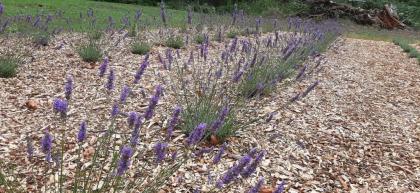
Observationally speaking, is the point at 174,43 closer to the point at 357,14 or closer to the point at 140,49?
the point at 140,49

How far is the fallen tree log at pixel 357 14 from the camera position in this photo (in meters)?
Result: 19.2

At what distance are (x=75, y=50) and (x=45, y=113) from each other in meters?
2.45

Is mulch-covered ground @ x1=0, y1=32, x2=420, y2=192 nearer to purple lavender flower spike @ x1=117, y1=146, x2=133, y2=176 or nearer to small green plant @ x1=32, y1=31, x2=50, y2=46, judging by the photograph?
small green plant @ x1=32, y1=31, x2=50, y2=46

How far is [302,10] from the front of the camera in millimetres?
20188

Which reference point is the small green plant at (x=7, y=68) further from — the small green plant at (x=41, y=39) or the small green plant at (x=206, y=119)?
the small green plant at (x=206, y=119)

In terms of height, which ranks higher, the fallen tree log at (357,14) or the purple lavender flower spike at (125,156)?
the purple lavender flower spike at (125,156)

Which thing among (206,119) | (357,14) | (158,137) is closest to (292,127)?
(206,119)

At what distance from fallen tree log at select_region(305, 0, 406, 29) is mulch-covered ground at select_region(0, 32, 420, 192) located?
47.3ft

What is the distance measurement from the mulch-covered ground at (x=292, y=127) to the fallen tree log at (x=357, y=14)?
1443 centimetres

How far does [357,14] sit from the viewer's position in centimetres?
1988

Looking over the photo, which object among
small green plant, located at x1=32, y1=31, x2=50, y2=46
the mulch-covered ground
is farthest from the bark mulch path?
small green plant, located at x1=32, y1=31, x2=50, y2=46

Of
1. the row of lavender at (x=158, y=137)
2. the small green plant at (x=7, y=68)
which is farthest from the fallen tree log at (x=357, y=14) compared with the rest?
the small green plant at (x=7, y=68)

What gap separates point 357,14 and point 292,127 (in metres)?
17.8

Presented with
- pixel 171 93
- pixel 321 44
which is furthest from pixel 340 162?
pixel 321 44
